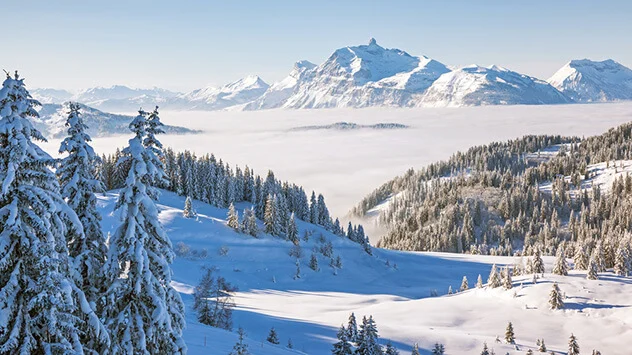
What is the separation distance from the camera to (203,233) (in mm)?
108250

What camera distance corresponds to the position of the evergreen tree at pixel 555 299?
249ft

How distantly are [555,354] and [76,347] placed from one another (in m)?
64.6

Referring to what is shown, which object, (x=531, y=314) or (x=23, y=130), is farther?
(x=531, y=314)

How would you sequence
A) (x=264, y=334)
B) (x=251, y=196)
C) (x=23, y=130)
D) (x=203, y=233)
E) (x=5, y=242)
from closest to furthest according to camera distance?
(x=5, y=242)
(x=23, y=130)
(x=264, y=334)
(x=203, y=233)
(x=251, y=196)

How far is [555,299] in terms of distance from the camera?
75938 mm

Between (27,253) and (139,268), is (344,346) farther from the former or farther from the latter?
(27,253)

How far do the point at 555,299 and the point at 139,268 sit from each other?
7903 cm

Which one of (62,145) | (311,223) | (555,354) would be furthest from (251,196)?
(62,145)

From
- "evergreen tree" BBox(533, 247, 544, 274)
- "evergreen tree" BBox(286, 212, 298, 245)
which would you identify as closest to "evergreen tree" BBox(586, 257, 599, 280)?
"evergreen tree" BBox(533, 247, 544, 274)

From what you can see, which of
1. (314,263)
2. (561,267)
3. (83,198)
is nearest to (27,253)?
(83,198)

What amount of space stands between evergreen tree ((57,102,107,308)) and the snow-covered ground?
11574 millimetres

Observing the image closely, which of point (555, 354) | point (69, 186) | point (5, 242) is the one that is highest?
point (69, 186)

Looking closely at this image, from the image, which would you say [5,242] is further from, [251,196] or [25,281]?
[251,196]

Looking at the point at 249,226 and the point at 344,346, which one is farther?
the point at 249,226
